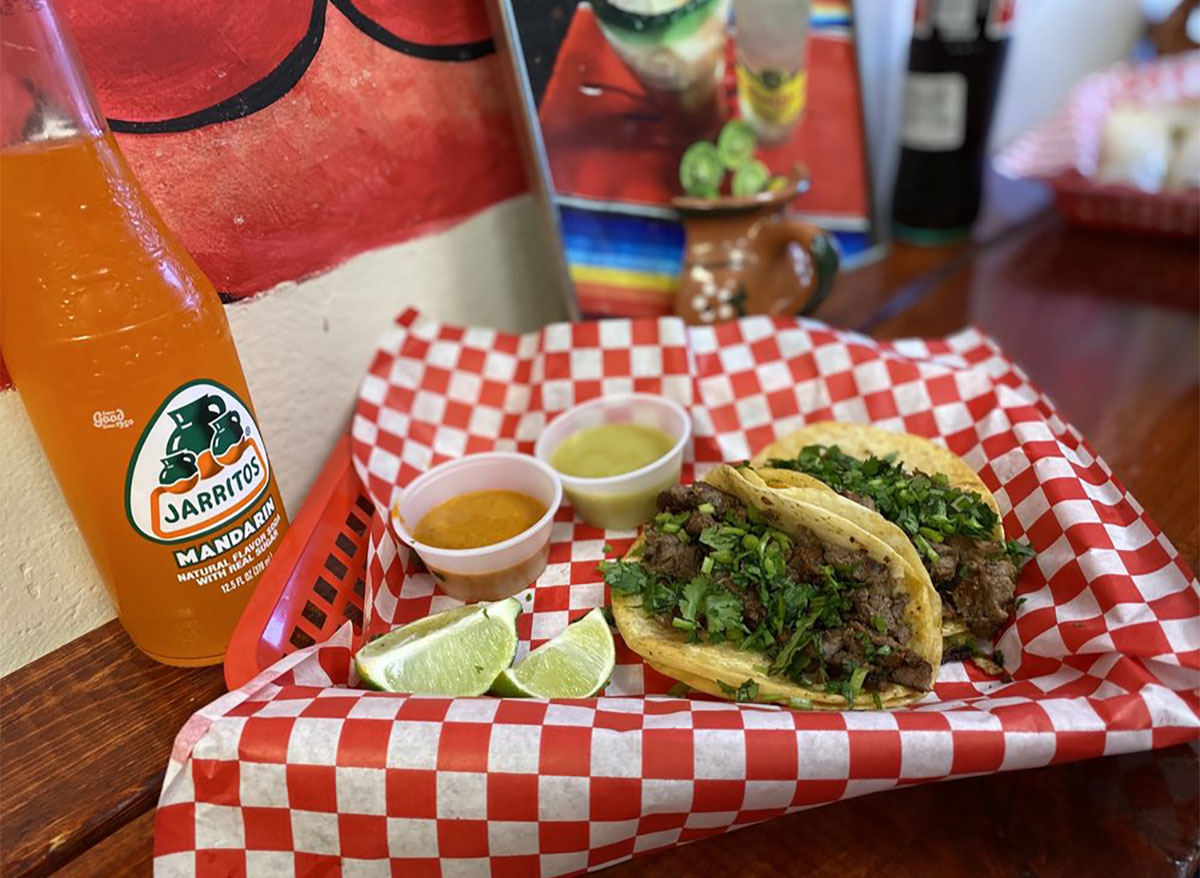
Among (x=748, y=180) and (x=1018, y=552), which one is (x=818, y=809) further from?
(x=748, y=180)

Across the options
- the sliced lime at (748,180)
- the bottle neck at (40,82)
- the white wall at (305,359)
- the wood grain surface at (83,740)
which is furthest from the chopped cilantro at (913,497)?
the bottle neck at (40,82)

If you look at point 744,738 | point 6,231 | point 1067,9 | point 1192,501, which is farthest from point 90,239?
point 1067,9

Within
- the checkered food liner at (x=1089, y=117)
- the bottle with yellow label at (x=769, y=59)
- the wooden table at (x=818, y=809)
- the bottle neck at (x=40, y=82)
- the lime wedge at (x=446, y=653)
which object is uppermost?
the bottle neck at (x=40, y=82)

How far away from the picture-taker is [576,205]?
1.95 m

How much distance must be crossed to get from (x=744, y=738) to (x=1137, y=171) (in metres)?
2.16

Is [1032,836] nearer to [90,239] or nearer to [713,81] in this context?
[90,239]

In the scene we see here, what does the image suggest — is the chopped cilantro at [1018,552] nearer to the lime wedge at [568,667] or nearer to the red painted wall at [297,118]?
the lime wedge at [568,667]

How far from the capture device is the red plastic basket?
127 cm

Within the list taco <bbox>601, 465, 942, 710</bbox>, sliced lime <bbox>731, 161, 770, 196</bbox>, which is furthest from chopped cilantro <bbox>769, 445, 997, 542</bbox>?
sliced lime <bbox>731, 161, 770, 196</bbox>

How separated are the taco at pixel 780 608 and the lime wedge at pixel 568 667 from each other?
40 millimetres

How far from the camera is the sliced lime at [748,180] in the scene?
6.53ft

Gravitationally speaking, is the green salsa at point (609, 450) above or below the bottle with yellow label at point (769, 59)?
below

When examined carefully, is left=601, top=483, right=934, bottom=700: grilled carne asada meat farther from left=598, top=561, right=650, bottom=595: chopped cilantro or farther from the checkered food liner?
the checkered food liner

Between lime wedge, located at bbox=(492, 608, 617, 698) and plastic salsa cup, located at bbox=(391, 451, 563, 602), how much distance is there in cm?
16
